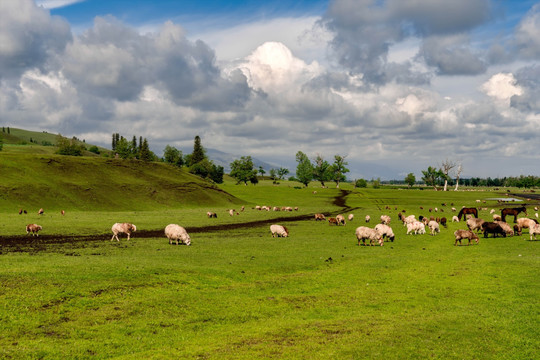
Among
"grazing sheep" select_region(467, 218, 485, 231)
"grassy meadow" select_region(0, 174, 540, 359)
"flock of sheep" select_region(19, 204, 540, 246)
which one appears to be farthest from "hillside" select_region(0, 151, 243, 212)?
"grazing sheep" select_region(467, 218, 485, 231)

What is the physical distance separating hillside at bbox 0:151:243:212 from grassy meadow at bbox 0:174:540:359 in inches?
2107

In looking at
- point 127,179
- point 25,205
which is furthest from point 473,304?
point 127,179

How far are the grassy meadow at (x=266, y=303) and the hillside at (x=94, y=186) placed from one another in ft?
176

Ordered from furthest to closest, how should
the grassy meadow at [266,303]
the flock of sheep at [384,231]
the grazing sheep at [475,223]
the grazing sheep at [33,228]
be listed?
the grazing sheep at [475,223] → the grazing sheep at [33,228] → the flock of sheep at [384,231] → the grassy meadow at [266,303]

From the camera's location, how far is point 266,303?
19.8 m

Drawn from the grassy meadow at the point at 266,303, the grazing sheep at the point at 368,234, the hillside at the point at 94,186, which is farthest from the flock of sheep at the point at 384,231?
the hillside at the point at 94,186

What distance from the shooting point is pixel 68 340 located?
15.0 m

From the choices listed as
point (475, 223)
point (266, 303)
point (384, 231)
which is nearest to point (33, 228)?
point (266, 303)

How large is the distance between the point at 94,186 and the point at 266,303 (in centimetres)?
8829

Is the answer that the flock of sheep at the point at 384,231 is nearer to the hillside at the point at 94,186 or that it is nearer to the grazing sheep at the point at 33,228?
the grazing sheep at the point at 33,228

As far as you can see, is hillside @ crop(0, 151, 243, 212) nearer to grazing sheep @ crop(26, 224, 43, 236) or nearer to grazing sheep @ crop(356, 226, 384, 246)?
grazing sheep @ crop(26, 224, 43, 236)

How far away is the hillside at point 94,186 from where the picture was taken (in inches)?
3248

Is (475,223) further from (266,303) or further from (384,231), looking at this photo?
(266,303)

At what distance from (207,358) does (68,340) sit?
5802mm
